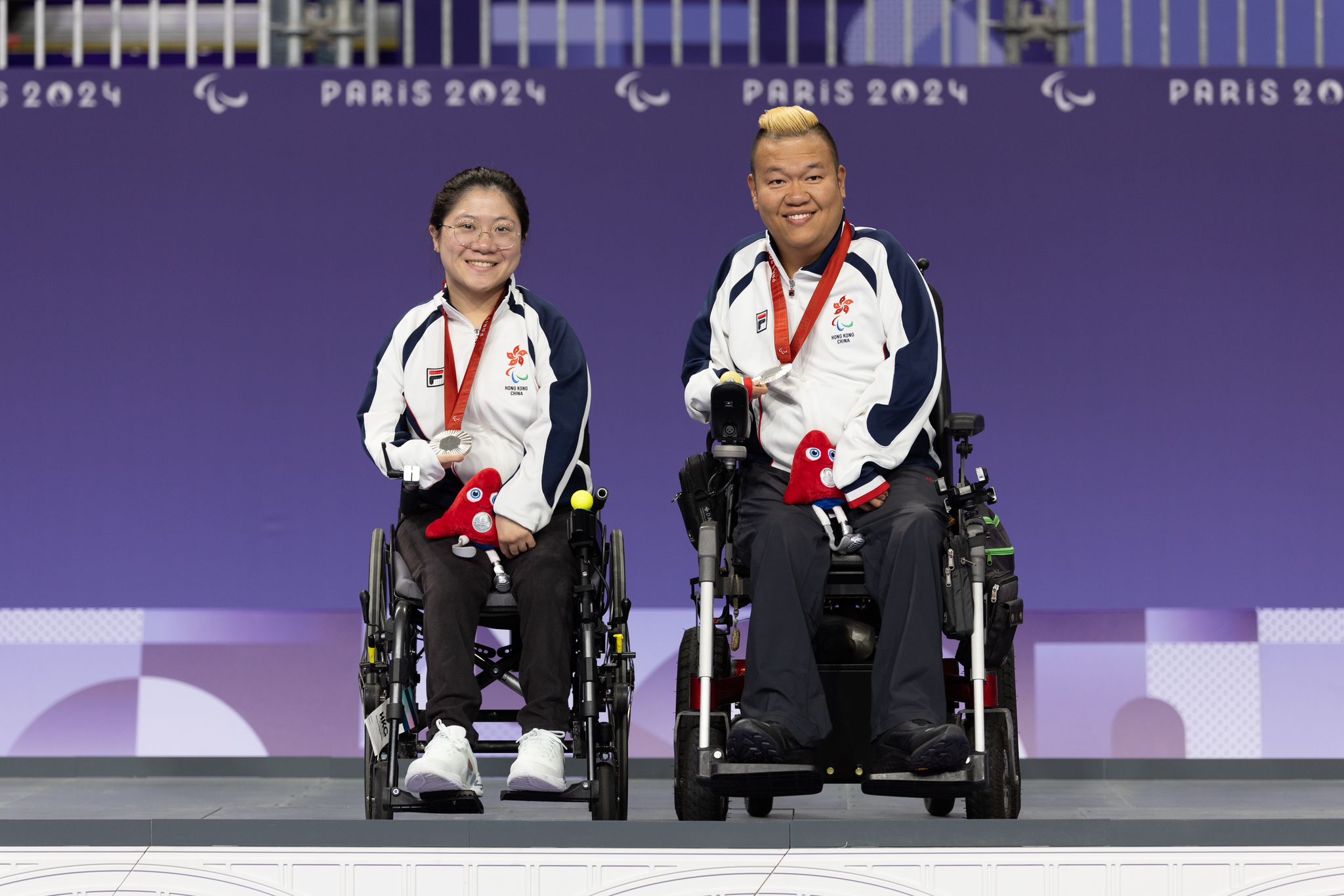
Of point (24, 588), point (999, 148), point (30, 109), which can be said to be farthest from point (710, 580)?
point (30, 109)

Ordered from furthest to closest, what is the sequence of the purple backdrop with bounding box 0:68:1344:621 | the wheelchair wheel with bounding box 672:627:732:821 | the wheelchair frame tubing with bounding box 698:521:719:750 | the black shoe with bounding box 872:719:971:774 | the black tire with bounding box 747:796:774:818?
the purple backdrop with bounding box 0:68:1344:621 → the black tire with bounding box 747:796:774:818 → the wheelchair wheel with bounding box 672:627:732:821 → the wheelchair frame tubing with bounding box 698:521:719:750 → the black shoe with bounding box 872:719:971:774

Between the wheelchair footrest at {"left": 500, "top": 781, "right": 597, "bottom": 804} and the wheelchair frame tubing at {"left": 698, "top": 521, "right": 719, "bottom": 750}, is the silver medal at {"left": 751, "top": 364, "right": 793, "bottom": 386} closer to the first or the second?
the wheelchair frame tubing at {"left": 698, "top": 521, "right": 719, "bottom": 750}

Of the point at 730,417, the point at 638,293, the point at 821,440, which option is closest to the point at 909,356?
the point at 821,440

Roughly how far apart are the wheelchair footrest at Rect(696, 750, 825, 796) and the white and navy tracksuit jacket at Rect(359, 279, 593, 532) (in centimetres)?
66

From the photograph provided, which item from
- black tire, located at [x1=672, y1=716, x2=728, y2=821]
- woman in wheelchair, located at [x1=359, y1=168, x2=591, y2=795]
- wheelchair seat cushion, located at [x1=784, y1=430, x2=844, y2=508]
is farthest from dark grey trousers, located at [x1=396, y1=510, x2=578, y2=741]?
wheelchair seat cushion, located at [x1=784, y1=430, x2=844, y2=508]

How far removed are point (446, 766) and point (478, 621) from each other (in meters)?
0.37

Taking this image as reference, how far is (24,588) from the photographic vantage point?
4.85 meters

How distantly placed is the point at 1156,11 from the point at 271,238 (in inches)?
112

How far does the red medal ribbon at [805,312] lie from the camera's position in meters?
3.07

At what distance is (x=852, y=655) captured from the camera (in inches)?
119

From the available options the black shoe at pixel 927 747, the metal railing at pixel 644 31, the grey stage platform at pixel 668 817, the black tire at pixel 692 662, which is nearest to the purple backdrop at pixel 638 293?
the metal railing at pixel 644 31

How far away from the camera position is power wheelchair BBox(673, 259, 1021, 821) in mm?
2740

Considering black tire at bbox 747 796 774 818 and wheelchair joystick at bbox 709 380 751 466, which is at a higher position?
wheelchair joystick at bbox 709 380 751 466

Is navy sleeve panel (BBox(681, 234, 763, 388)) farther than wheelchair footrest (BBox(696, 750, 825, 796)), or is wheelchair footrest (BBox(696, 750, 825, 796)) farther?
navy sleeve panel (BBox(681, 234, 763, 388))
